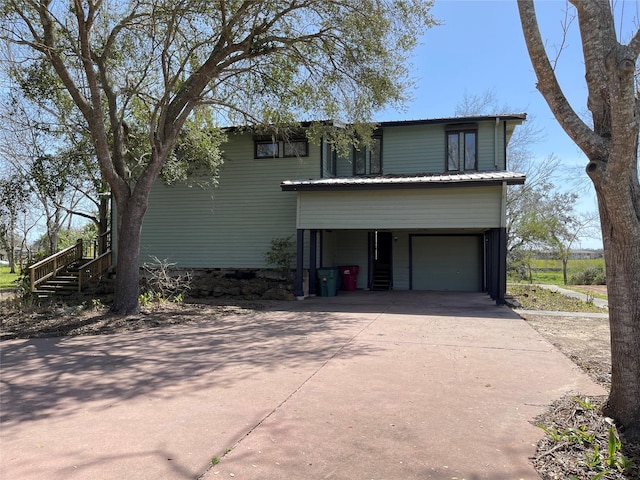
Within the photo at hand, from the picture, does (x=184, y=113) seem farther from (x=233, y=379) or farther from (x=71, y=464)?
(x=71, y=464)

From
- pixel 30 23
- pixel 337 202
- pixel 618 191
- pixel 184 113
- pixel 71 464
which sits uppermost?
pixel 30 23

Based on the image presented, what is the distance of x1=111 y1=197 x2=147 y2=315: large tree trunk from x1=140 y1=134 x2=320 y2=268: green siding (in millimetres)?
6345

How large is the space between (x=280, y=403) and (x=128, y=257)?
7.27m

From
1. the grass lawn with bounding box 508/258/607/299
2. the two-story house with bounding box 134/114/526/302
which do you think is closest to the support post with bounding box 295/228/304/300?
the two-story house with bounding box 134/114/526/302

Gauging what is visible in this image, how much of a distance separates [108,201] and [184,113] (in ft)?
36.7

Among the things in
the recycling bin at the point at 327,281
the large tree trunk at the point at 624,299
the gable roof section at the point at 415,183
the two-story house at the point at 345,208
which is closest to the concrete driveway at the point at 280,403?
the large tree trunk at the point at 624,299

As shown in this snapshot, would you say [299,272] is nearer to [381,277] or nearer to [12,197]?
[381,277]

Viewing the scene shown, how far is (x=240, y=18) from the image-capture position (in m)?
10.4

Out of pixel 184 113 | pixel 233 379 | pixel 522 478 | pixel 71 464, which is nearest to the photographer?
pixel 522 478

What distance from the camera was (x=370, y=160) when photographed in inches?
674

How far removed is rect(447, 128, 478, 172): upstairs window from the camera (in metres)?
16.1

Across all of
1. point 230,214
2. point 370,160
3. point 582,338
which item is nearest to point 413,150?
point 370,160

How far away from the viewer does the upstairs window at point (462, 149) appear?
16.1 metres

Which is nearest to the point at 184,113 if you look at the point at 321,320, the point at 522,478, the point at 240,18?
the point at 240,18
